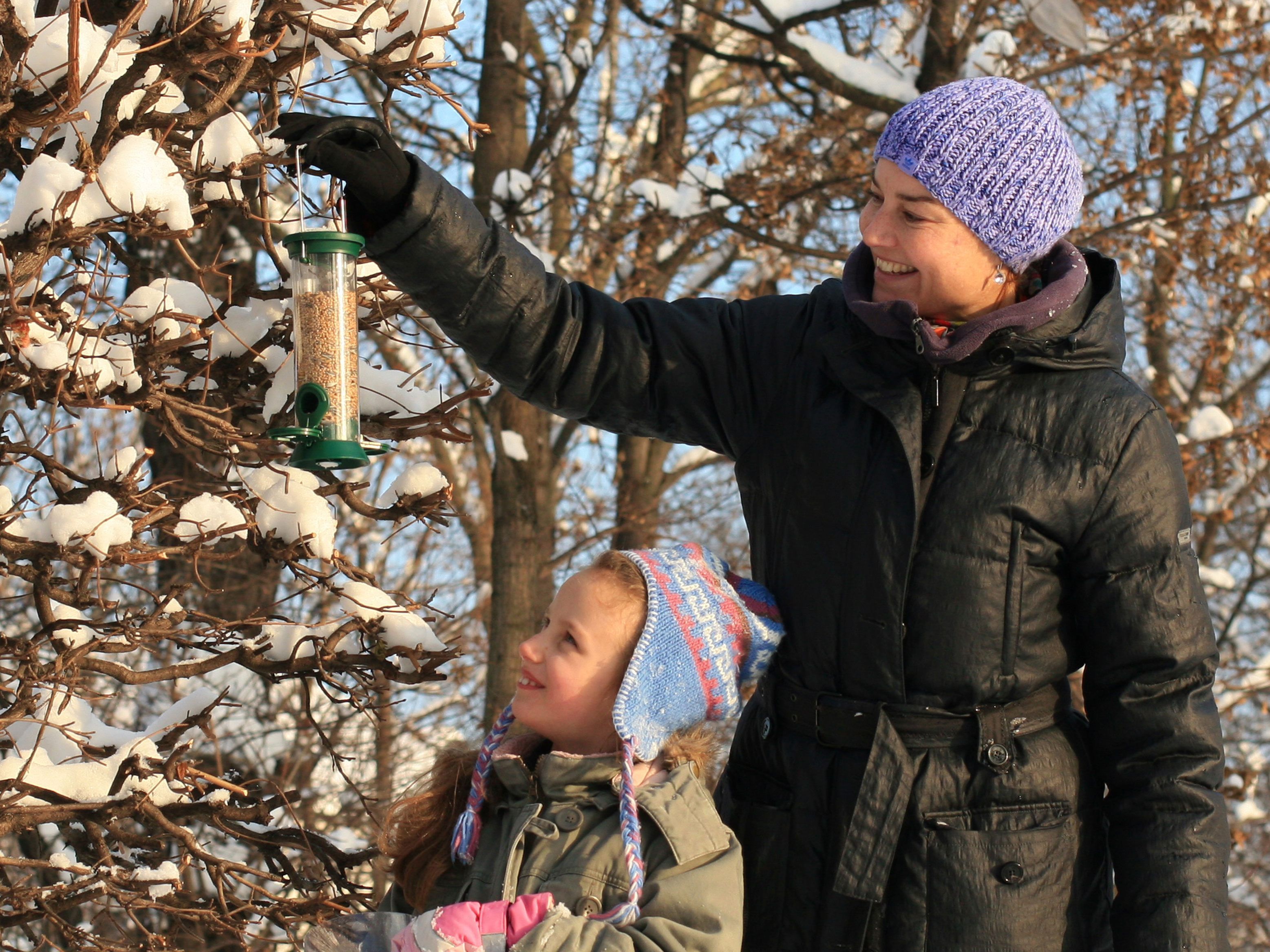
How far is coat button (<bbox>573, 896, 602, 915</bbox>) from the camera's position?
6.55 feet

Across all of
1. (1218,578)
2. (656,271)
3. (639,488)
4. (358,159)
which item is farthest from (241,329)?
(1218,578)

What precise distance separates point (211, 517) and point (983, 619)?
131 cm

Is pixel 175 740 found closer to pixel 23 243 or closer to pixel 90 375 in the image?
pixel 90 375

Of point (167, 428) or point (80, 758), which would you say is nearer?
point (167, 428)

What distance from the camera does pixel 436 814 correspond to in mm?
2260

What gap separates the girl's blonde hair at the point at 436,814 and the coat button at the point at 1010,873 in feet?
1.57

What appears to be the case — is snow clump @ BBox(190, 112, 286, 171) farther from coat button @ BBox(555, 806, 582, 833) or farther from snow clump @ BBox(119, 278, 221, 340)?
coat button @ BBox(555, 806, 582, 833)

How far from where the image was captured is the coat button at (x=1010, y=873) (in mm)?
2100

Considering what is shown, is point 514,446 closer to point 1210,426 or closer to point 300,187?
point 1210,426

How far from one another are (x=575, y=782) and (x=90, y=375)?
102 centimetres

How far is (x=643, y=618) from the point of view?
2193 mm

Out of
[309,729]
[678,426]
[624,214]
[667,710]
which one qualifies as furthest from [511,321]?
[624,214]

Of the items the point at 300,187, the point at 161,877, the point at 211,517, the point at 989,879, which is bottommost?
the point at 161,877

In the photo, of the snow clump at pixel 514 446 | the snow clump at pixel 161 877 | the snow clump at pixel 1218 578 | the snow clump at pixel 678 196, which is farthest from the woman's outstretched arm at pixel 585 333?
the snow clump at pixel 1218 578
